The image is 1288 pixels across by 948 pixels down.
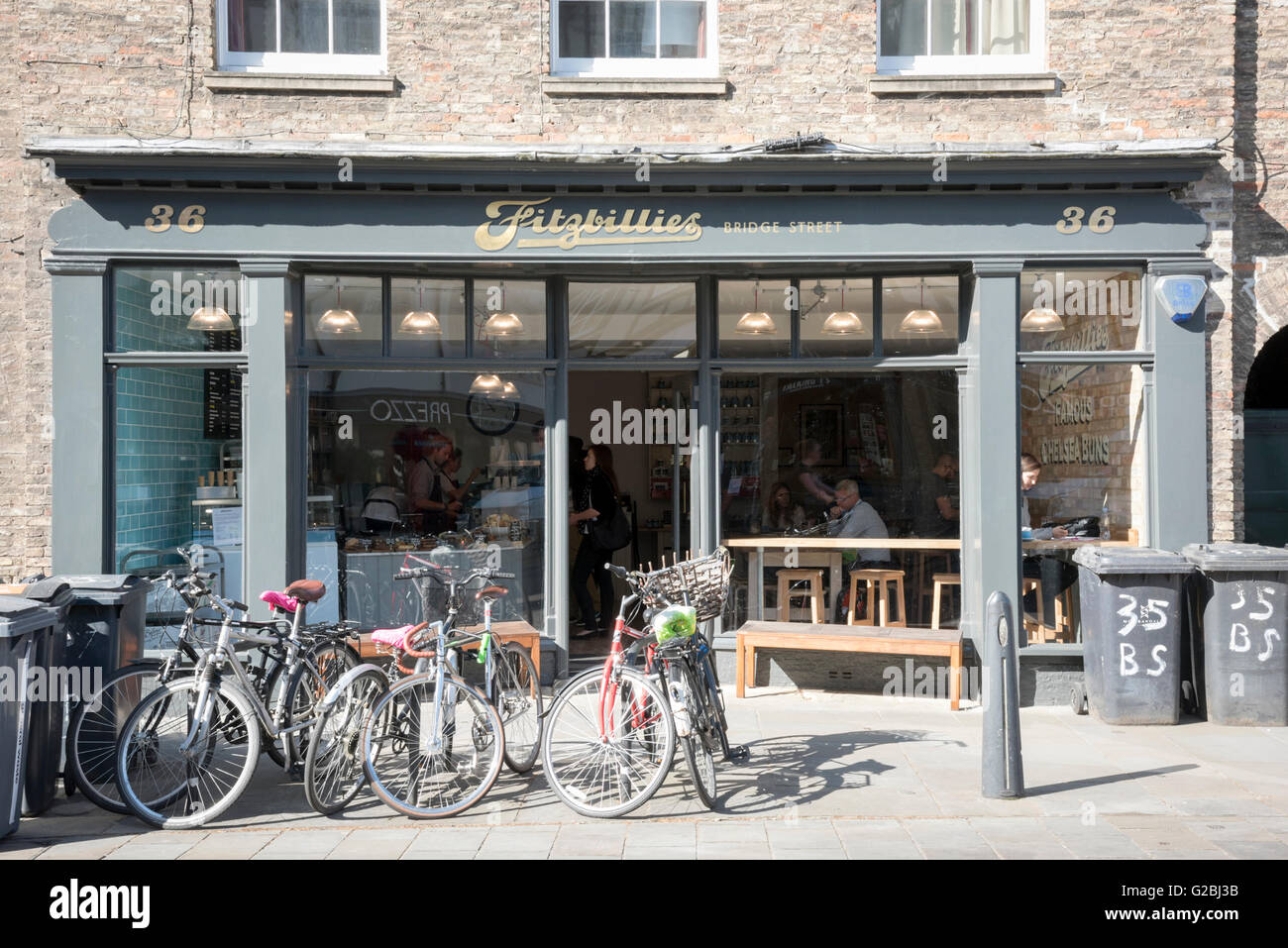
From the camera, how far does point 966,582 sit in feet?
29.3

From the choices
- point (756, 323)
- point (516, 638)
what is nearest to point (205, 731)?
point (516, 638)

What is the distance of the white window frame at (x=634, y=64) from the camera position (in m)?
8.86

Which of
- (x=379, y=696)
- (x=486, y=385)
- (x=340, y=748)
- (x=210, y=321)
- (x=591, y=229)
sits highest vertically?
(x=591, y=229)

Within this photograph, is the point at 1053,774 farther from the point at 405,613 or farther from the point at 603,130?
the point at 603,130

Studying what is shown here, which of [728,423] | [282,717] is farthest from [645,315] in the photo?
[282,717]

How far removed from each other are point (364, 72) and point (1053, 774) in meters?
7.09

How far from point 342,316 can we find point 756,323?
11.1 ft

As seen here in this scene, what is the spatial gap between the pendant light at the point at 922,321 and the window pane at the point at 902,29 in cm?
186

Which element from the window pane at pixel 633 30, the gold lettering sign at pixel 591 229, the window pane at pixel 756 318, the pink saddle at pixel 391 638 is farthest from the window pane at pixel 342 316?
the pink saddle at pixel 391 638

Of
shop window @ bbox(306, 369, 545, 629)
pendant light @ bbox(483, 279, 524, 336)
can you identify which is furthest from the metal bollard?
pendant light @ bbox(483, 279, 524, 336)

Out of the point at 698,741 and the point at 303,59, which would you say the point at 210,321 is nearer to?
the point at 303,59

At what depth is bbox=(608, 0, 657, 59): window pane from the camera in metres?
8.99

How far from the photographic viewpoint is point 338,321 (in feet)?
29.5

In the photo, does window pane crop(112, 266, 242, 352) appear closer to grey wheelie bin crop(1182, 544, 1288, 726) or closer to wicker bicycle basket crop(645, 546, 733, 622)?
wicker bicycle basket crop(645, 546, 733, 622)
